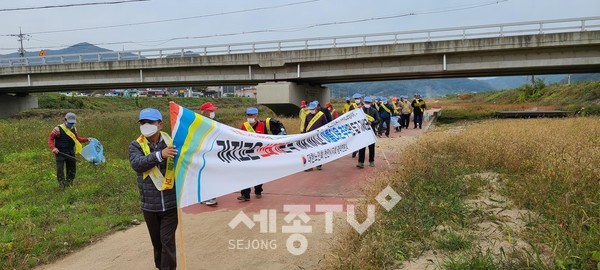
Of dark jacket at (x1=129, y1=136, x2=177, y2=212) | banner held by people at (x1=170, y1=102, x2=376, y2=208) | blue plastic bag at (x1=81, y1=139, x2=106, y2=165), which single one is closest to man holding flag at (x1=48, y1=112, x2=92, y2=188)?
blue plastic bag at (x1=81, y1=139, x2=106, y2=165)

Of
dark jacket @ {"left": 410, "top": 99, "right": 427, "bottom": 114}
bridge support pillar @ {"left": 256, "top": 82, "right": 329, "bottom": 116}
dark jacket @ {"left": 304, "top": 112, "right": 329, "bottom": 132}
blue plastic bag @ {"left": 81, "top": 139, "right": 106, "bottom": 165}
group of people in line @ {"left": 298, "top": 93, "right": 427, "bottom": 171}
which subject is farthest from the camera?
bridge support pillar @ {"left": 256, "top": 82, "right": 329, "bottom": 116}

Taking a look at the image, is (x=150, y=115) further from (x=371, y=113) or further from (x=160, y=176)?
(x=371, y=113)

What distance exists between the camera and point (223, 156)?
432 cm

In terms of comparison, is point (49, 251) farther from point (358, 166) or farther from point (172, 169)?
point (358, 166)

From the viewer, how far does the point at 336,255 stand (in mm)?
3795

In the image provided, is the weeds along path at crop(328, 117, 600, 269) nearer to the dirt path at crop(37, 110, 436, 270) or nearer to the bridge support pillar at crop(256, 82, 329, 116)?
the dirt path at crop(37, 110, 436, 270)

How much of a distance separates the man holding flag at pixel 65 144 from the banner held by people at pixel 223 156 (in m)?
5.12

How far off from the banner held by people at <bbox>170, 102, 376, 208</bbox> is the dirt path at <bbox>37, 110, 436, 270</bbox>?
2.60ft

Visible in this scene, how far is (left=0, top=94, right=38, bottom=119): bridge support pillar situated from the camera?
1494 inches

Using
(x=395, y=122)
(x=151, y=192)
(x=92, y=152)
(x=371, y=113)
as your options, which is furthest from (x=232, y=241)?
(x=395, y=122)

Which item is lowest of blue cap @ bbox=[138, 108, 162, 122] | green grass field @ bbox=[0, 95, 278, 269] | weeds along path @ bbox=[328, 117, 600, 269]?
green grass field @ bbox=[0, 95, 278, 269]

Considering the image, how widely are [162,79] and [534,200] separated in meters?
29.9

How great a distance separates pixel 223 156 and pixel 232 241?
1.41m

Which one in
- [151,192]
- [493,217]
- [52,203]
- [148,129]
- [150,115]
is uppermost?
[150,115]
